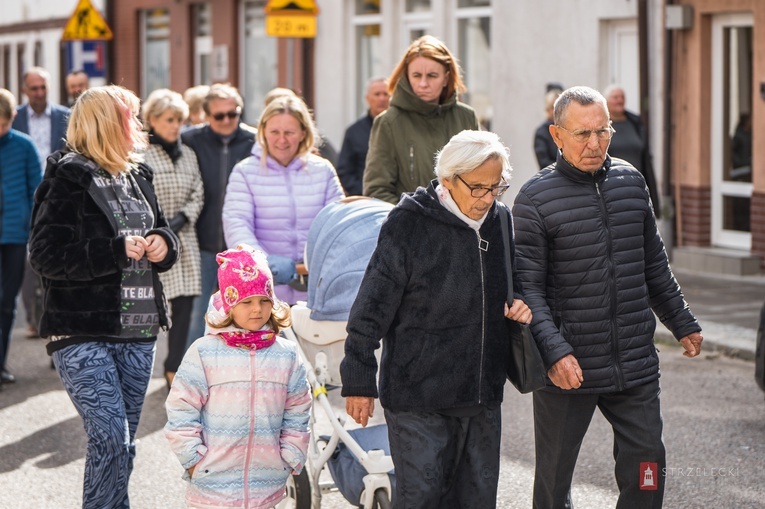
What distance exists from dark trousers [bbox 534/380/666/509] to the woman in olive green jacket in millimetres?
2050

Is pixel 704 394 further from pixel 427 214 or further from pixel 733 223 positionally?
pixel 733 223

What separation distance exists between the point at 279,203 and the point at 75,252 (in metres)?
1.97

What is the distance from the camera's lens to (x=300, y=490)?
6129 millimetres

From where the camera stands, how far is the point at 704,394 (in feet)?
30.8

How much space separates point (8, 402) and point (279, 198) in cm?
307

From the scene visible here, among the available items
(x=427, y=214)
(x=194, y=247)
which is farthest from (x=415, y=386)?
(x=194, y=247)

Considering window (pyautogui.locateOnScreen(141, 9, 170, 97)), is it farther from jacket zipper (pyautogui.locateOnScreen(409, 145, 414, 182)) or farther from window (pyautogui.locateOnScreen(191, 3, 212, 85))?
jacket zipper (pyautogui.locateOnScreen(409, 145, 414, 182))

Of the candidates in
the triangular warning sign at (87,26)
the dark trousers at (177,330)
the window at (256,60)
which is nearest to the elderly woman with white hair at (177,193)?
the dark trousers at (177,330)

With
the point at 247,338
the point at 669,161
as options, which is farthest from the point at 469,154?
→ the point at 669,161

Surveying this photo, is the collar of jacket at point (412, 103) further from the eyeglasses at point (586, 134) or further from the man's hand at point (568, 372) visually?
the man's hand at point (568, 372)

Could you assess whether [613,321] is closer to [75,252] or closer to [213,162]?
[75,252]

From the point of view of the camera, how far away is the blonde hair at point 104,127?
5.77m

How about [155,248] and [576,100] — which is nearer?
[576,100]

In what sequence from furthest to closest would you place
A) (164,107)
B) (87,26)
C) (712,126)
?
(87,26), (712,126), (164,107)
